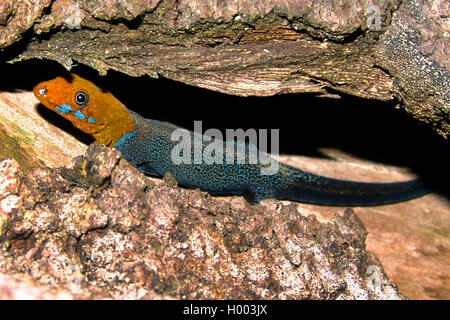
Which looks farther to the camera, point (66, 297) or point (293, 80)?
point (293, 80)

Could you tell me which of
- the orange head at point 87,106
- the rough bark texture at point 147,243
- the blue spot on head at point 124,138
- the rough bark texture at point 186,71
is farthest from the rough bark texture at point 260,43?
the blue spot on head at point 124,138

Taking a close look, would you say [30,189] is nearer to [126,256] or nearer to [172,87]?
[126,256]

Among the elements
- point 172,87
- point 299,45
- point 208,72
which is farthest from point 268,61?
point 172,87

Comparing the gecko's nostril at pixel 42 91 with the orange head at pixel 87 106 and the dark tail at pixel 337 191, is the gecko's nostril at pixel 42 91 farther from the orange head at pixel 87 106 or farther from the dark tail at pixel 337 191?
the dark tail at pixel 337 191

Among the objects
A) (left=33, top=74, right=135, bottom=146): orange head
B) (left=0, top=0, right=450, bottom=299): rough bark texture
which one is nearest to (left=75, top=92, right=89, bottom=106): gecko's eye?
(left=33, top=74, right=135, bottom=146): orange head

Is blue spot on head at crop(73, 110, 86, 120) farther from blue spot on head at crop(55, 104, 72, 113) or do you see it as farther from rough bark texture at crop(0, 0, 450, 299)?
rough bark texture at crop(0, 0, 450, 299)

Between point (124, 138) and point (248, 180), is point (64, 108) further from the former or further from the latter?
point (248, 180)
